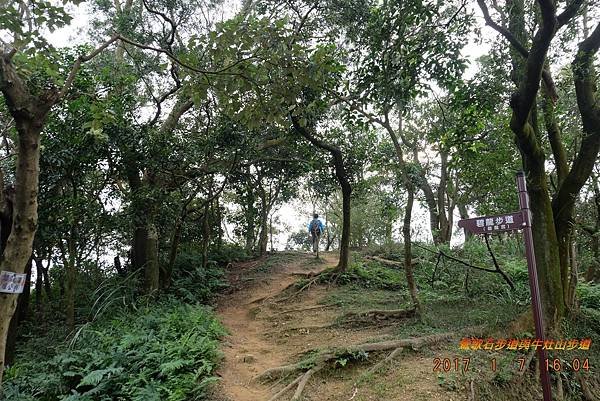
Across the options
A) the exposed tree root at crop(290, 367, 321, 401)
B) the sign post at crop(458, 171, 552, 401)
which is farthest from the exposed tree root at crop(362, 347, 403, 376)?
the sign post at crop(458, 171, 552, 401)

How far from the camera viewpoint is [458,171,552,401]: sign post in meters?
3.88

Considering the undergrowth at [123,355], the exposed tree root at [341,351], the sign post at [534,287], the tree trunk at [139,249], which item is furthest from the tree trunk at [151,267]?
the sign post at [534,287]

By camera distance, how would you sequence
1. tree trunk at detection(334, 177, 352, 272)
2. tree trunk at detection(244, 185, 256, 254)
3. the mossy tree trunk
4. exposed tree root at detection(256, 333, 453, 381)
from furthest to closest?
tree trunk at detection(244, 185, 256, 254) → tree trunk at detection(334, 177, 352, 272) → the mossy tree trunk → exposed tree root at detection(256, 333, 453, 381)

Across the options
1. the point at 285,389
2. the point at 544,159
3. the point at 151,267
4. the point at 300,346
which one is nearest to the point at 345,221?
the point at 300,346

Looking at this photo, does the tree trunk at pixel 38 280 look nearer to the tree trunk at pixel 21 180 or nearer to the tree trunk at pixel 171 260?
the tree trunk at pixel 171 260

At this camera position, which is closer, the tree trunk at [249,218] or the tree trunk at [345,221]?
the tree trunk at [345,221]

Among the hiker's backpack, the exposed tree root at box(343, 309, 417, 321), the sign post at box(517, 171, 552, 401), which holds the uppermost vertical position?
the hiker's backpack

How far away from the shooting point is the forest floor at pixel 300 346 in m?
4.75

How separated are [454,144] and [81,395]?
7.18m

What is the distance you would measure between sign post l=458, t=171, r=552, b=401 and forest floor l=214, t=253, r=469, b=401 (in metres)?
0.99

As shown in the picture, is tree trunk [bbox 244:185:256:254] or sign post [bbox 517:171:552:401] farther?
tree trunk [bbox 244:185:256:254]

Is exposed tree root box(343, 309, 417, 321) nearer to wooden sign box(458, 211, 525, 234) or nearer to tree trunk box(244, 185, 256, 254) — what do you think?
wooden sign box(458, 211, 525, 234)

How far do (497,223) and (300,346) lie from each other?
4162mm

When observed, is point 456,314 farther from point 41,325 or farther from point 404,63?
point 41,325
